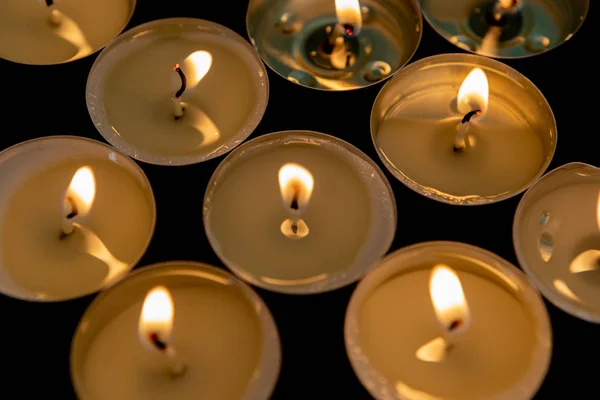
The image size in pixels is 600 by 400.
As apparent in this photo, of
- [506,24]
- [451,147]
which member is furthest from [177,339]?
[506,24]

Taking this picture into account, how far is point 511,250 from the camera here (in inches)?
32.2

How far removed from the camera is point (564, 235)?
2.68ft

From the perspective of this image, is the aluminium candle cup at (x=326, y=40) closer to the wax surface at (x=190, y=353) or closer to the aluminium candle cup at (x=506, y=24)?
the aluminium candle cup at (x=506, y=24)

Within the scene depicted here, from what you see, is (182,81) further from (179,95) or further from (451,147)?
(451,147)

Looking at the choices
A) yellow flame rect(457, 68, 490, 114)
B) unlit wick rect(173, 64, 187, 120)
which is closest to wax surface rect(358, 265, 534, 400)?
yellow flame rect(457, 68, 490, 114)

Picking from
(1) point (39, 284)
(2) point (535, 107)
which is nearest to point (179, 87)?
(1) point (39, 284)

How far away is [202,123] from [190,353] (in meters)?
0.29

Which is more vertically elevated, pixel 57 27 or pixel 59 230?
pixel 57 27

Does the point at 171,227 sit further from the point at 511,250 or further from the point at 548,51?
the point at 548,51

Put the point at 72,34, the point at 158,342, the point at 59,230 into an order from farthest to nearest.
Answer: the point at 72,34 → the point at 59,230 → the point at 158,342

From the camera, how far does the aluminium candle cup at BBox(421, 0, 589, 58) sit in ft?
3.05

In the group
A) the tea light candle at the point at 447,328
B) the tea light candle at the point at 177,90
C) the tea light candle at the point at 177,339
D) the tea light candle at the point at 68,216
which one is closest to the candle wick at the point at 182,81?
the tea light candle at the point at 177,90

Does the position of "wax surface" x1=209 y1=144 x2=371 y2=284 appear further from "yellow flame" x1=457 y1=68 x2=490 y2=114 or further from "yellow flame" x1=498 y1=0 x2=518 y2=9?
"yellow flame" x1=498 y1=0 x2=518 y2=9

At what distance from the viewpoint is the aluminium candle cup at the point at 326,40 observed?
905mm
